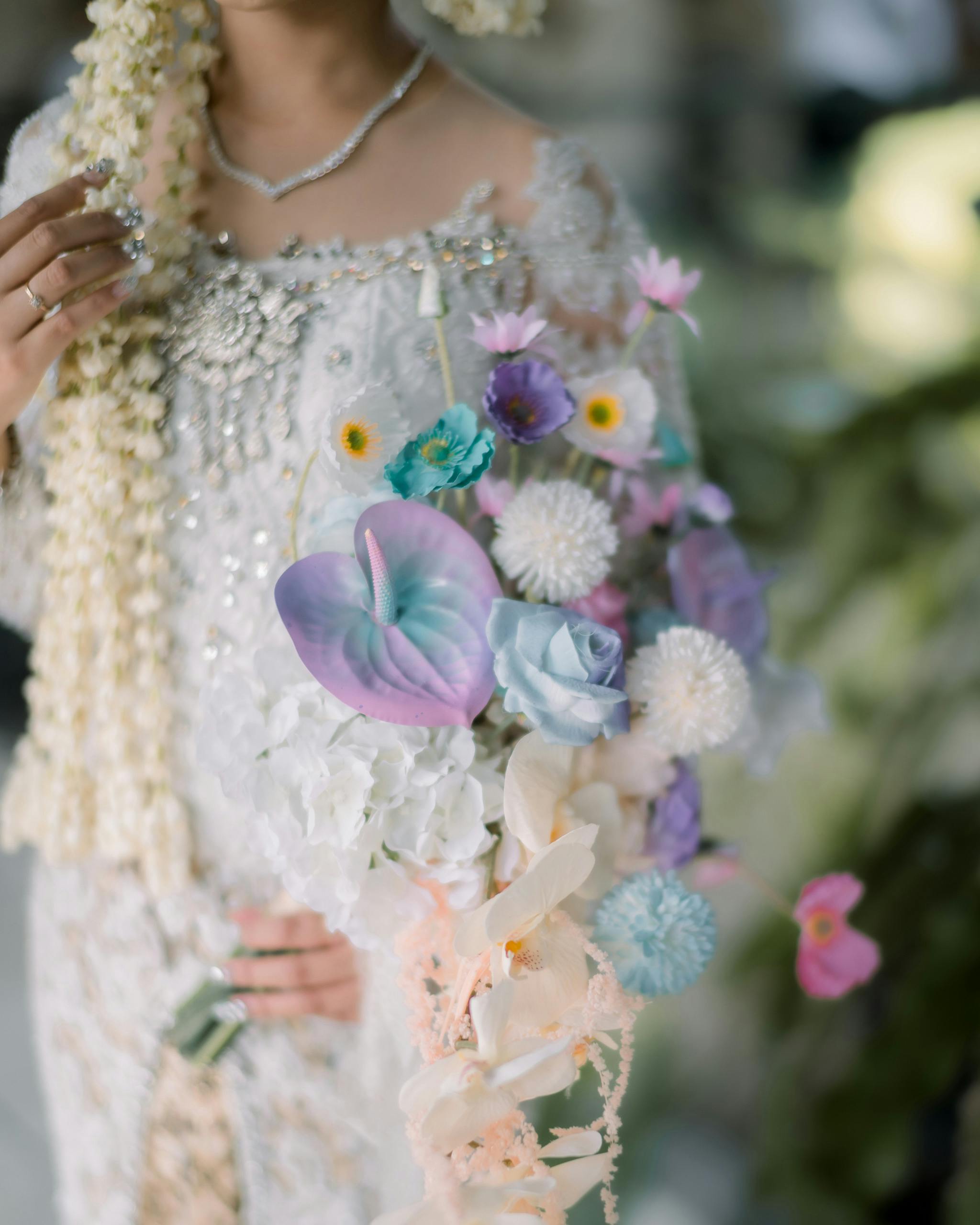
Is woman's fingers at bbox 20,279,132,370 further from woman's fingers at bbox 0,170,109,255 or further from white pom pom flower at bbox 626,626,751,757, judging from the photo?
white pom pom flower at bbox 626,626,751,757

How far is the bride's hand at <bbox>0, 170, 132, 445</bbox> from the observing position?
21.6 inches

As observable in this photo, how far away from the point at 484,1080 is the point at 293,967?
1.06ft

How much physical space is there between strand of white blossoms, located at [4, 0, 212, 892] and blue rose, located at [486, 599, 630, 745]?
1.03ft

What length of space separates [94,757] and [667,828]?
0.45 meters

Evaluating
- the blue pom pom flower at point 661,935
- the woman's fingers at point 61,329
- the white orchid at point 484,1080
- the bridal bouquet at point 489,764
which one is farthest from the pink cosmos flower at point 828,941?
the woman's fingers at point 61,329

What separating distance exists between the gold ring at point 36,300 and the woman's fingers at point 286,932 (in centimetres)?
44

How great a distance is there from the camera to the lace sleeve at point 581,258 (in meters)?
0.68

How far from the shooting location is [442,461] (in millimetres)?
471

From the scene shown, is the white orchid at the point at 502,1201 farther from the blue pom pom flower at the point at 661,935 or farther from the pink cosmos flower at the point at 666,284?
the pink cosmos flower at the point at 666,284

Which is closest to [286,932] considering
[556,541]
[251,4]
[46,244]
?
[556,541]

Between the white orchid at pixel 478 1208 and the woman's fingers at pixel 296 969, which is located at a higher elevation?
the white orchid at pixel 478 1208

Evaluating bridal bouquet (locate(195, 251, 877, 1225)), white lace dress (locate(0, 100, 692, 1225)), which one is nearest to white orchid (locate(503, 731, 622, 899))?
bridal bouquet (locate(195, 251, 877, 1225))

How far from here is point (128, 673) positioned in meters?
0.68

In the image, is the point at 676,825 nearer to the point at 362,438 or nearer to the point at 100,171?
the point at 362,438
